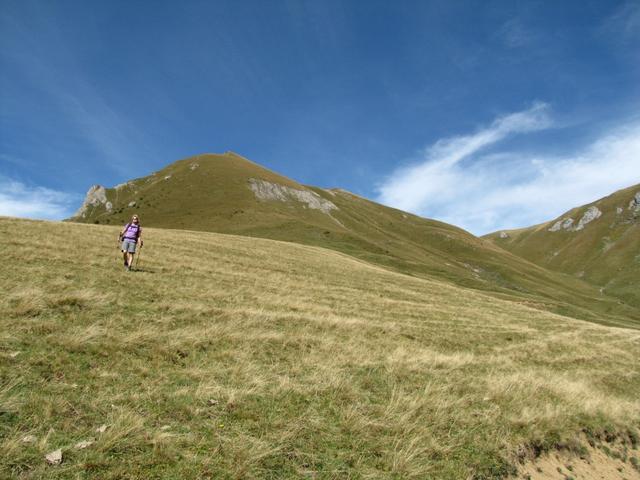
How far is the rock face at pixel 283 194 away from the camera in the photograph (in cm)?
12106

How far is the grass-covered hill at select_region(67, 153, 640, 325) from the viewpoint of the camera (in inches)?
3184

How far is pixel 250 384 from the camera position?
30.8 feet

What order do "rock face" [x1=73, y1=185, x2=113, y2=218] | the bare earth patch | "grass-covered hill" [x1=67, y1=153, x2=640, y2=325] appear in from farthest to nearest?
1. "rock face" [x1=73, y1=185, x2=113, y2=218]
2. "grass-covered hill" [x1=67, y1=153, x2=640, y2=325]
3. the bare earth patch

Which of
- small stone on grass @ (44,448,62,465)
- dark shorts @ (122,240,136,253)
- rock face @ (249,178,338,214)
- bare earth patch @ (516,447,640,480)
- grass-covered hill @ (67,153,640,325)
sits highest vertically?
rock face @ (249,178,338,214)

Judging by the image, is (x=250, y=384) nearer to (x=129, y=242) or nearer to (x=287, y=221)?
(x=129, y=242)

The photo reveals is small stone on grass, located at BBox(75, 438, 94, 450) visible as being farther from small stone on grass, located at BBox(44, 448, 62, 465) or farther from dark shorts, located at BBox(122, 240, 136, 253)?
dark shorts, located at BBox(122, 240, 136, 253)

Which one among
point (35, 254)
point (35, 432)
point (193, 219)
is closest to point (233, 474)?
point (35, 432)

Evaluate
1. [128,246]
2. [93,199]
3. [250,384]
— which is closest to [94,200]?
[93,199]

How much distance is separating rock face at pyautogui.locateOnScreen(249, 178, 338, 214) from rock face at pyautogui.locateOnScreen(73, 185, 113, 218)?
169 ft

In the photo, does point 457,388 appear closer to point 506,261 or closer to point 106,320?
point 106,320

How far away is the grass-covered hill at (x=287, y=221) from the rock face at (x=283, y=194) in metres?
0.34

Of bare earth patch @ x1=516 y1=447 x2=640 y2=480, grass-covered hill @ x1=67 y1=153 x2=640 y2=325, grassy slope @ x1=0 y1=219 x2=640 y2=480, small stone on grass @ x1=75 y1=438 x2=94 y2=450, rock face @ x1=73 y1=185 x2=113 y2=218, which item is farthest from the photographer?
rock face @ x1=73 y1=185 x2=113 y2=218

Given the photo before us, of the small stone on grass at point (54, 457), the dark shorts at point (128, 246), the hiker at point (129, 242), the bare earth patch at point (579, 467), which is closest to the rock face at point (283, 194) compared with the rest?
the hiker at point (129, 242)

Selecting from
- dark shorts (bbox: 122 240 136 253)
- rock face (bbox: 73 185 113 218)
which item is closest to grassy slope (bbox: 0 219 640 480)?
dark shorts (bbox: 122 240 136 253)
